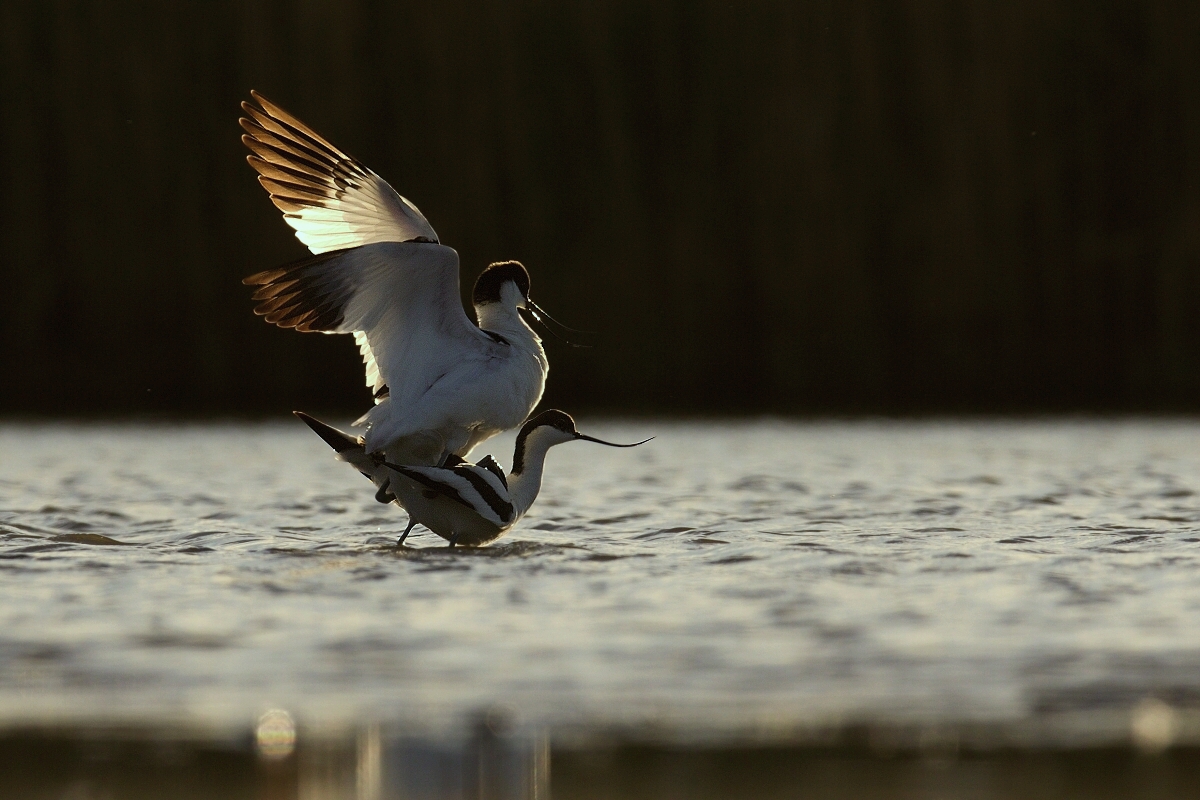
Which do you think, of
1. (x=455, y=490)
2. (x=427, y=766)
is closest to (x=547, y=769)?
(x=427, y=766)

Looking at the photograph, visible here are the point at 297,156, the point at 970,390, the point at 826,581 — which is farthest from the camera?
the point at 970,390

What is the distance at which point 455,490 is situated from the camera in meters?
7.29

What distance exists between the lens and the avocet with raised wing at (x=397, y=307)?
7453 millimetres

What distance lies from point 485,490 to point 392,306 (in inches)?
37.0

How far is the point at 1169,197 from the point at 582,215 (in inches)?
221

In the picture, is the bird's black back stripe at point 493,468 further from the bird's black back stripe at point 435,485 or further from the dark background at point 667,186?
the dark background at point 667,186

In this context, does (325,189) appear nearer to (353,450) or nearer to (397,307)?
(397,307)

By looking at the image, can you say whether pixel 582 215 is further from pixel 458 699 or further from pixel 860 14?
pixel 458 699

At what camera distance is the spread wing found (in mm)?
7359

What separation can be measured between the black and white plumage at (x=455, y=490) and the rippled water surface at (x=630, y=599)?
19 centimetres

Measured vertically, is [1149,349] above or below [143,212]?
below

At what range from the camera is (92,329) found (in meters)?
16.5

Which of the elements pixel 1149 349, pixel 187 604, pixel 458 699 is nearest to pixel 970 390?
pixel 1149 349

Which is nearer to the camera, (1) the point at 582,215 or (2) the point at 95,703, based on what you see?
(2) the point at 95,703
